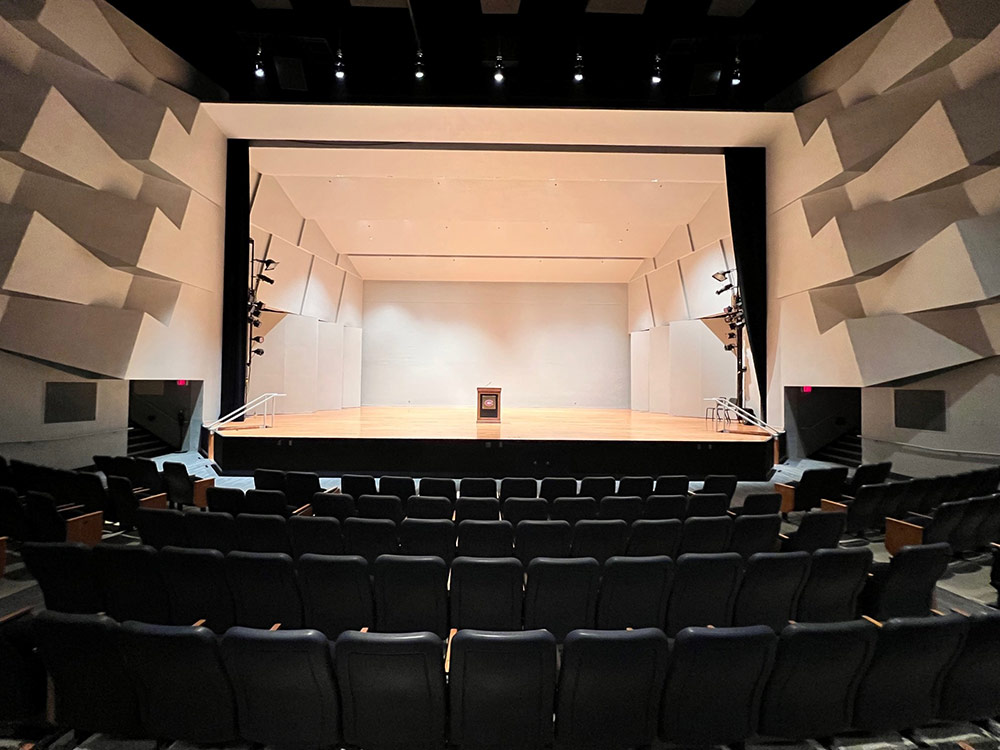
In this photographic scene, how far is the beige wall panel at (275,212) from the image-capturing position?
39.8ft

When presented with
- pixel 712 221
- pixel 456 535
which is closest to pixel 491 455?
pixel 456 535

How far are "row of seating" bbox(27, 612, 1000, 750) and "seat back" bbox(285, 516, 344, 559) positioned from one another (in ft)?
5.33

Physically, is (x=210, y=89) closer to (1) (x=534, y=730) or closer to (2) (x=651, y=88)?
(2) (x=651, y=88)

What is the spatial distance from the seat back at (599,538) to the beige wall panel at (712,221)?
10.3 metres

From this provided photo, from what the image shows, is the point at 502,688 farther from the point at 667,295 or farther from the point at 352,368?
the point at 352,368

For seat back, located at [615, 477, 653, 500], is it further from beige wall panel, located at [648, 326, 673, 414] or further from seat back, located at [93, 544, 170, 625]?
beige wall panel, located at [648, 326, 673, 414]

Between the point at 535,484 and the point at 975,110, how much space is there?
22.5 ft

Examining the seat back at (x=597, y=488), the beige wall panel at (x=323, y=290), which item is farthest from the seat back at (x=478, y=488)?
the beige wall panel at (x=323, y=290)

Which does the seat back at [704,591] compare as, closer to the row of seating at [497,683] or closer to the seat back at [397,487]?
the row of seating at [497,683]

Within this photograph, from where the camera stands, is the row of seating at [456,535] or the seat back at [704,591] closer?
the seat back at [704,591]

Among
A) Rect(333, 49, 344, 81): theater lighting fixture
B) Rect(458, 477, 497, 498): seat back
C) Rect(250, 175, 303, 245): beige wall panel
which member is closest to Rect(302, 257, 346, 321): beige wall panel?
Rect(250, 175, 303, 245): beige wall panel

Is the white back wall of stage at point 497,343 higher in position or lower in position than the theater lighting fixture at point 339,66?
lower

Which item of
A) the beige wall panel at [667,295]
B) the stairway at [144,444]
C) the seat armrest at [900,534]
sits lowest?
the seat armrest at [900,534]

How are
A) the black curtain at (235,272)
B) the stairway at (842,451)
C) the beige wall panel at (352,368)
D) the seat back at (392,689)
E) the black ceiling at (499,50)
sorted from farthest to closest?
the beige wall panel at (352,368), the black curtain at (235,272), the stairway at (842,451), the black ceiling at (499,50), the seat back at (392,689)
